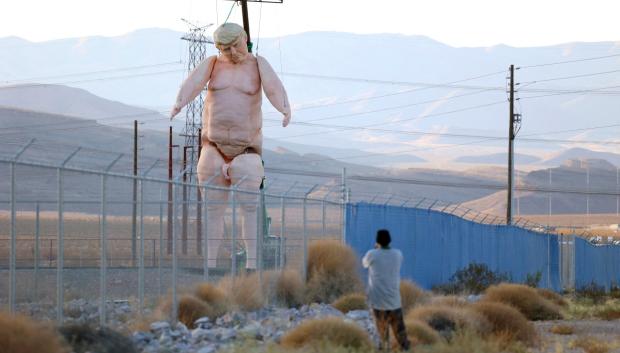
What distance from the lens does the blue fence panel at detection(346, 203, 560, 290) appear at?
2945cm

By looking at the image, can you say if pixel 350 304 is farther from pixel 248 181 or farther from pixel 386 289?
pixel 386 289

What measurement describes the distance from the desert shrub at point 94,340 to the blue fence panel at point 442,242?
45.3 ft

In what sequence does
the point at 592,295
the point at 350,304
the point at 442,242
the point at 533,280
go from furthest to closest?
the point at 533,280
the point at 592,295
the point at 442,242
the point at 350,304

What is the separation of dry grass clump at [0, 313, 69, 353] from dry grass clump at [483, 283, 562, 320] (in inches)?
563

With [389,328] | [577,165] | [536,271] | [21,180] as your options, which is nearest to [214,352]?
[389,328]

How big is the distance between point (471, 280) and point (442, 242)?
1157 millimetres

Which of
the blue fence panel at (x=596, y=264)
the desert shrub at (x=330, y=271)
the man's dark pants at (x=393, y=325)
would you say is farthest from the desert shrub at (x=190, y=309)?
the blue fence panel at (x=596, y=264)

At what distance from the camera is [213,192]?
24.6 meters

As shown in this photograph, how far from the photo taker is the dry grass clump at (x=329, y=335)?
16.2 meters

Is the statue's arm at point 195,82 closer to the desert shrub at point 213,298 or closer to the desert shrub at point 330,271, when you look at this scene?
the desert shrub at point 330,271

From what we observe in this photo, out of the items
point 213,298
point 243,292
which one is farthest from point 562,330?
point 213,298

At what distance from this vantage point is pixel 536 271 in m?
43.1

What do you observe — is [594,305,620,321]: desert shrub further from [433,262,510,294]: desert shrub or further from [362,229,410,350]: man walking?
[362,229,410,350]: man walking

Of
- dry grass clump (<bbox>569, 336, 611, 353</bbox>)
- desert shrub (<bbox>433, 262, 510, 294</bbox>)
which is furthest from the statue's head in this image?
desert shrub (<bbox>433, 262, 510, 294</bbox>)
